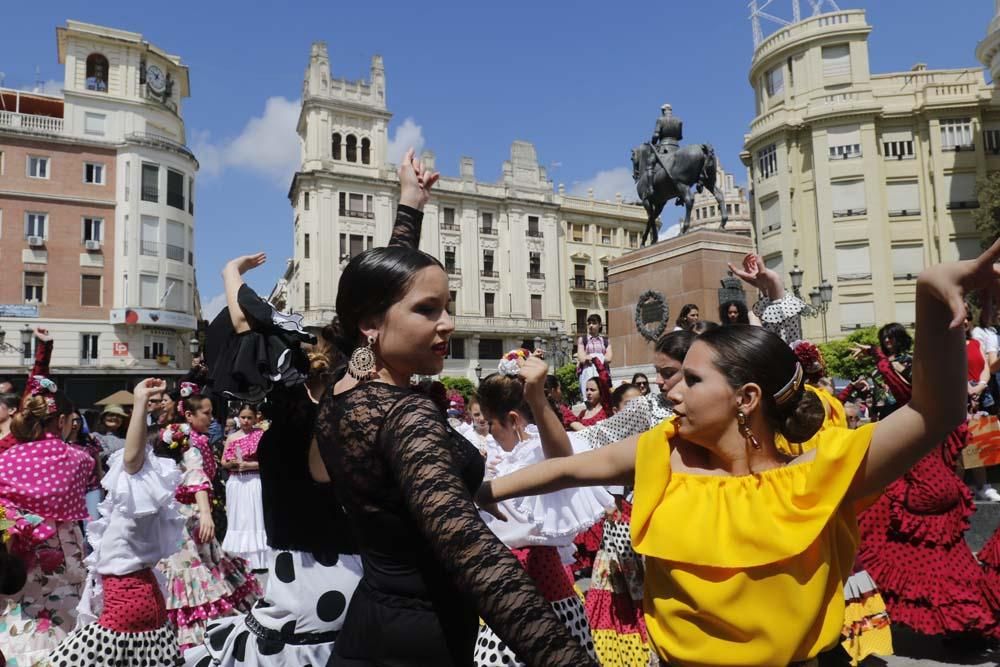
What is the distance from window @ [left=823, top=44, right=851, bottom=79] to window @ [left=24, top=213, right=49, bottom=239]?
146 ft

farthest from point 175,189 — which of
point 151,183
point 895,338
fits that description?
point 895,338

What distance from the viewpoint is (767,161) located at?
4384 cm

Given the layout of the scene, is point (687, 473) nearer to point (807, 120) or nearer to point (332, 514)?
point (332, 514)

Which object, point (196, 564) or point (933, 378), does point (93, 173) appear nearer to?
point (196, 564)

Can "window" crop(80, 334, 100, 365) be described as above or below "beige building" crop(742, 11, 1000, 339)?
below

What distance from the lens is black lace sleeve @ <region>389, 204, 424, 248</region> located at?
323 centimetres

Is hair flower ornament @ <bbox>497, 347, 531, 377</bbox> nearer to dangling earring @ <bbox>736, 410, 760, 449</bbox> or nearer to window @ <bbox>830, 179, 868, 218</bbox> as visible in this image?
dangling earring @ <bbox>736, 410, 760, 449</bbox>

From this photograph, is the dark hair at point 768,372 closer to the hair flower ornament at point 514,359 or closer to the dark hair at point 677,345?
the hair flower ornament at point 514,359

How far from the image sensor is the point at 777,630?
2100 mm

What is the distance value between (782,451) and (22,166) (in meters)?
45.8

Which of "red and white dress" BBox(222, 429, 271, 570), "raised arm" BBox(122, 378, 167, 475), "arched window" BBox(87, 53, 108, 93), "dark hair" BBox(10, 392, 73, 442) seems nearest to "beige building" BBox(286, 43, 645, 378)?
"arched window" BBox(87, 53, 108, 93)

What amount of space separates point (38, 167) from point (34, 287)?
662 cm

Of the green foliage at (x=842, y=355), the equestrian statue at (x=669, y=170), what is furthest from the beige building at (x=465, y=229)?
the equestrian statue at (x=669, y=170)

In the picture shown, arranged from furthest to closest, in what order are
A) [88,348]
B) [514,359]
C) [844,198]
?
[844,198], [88,348], [514,359]
